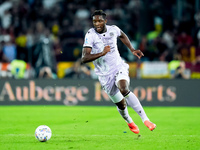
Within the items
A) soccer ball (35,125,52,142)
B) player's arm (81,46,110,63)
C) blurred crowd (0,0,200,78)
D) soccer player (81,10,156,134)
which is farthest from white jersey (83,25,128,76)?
blurred crowd (0,0,200,78)

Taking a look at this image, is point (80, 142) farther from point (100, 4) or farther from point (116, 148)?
point (100, 4)

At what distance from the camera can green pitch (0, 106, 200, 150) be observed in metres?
7.74

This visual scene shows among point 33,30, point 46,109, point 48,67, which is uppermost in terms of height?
point 33,30

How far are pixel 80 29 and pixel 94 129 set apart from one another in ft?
28.6

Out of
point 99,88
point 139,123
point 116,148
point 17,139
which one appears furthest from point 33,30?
point 116,148

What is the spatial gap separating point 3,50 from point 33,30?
1863 millimetres

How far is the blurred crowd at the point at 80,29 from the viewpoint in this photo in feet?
55.8

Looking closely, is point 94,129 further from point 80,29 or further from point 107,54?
point 80,29

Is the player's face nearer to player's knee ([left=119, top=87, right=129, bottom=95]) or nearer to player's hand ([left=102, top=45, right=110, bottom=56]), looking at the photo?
player's hand ([left=102, top=45, right=110, bottom=56])

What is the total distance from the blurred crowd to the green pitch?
Result: 2161mm

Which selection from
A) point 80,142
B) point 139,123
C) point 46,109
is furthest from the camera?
point 46,109

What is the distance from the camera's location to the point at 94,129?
33.7ft

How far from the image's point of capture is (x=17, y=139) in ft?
27.9

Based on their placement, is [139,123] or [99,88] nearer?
[139,123]
